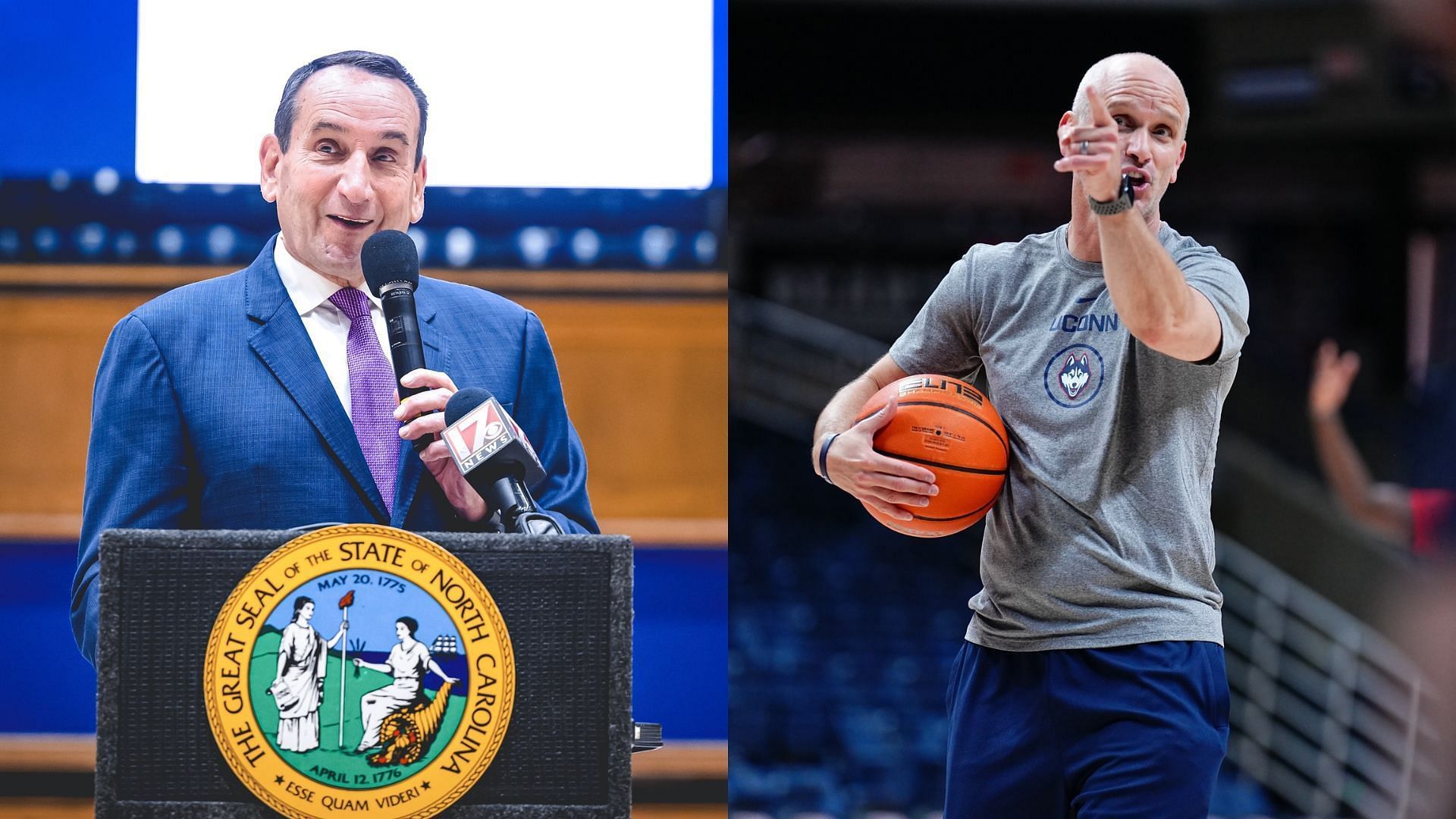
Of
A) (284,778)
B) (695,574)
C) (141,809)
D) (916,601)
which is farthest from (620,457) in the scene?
(916,601)

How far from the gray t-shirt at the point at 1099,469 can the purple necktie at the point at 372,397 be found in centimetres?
130

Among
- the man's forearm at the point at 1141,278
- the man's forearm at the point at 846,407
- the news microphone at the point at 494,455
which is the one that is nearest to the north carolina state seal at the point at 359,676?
the news microphone at the point at 494,455

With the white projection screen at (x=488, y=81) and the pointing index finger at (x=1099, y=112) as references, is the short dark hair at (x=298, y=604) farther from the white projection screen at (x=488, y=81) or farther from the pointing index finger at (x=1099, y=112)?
the pointing index finger at (x=1099, y=112)

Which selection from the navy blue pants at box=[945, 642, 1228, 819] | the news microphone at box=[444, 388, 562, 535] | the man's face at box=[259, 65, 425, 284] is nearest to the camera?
the navy blue pants at box=[945, 642, 1228, 819]

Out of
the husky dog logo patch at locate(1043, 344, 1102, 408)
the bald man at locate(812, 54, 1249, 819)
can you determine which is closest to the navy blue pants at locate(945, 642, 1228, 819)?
the bald man at locate(812, 54, 1249, 819)

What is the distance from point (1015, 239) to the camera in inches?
493

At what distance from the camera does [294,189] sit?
339 centimetres

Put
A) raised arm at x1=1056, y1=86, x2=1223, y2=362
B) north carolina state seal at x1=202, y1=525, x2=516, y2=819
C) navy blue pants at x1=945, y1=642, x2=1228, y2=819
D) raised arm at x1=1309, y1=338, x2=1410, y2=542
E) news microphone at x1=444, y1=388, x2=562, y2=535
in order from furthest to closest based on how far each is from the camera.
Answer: raised arm at x1=1309, y1=338, x2=1410, y2=542 → news microphone at x1=444, y1=388, x2=562, y2=535 → north carolina state seal at x1=202, y1=525, x2=516, y2=819 → navy blue pants at x1=945, y1=642, x2=1228, y2=819 → raised arm at x1=1056, y1=86, x2=1223, y2=362

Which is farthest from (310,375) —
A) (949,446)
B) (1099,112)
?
(1099,112)

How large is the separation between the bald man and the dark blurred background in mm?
6308

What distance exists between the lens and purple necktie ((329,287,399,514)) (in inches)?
131

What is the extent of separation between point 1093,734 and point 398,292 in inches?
66.3

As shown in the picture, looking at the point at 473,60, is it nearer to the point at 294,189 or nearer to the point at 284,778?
the point at 294,189

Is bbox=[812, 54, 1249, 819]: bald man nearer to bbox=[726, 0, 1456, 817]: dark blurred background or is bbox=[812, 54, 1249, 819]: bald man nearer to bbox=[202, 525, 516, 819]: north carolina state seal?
bbox=[202, 525, 516, 819]: north carolina state seal
